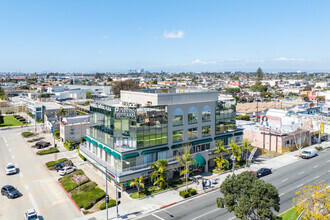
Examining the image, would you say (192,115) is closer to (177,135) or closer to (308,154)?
(177,135)

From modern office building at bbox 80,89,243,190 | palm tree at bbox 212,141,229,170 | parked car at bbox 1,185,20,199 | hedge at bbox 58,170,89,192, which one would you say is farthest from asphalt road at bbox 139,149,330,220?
parked car at bbox 1,185,20,199

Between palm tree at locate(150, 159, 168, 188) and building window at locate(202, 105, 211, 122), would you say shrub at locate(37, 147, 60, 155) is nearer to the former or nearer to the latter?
palm tree at locate(150, 159, 168, 188)

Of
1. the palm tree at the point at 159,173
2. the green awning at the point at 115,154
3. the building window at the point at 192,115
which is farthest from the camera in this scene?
the building window at the point at 192,115

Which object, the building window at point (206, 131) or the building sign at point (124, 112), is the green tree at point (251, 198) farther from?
the building window at point (206, 131)

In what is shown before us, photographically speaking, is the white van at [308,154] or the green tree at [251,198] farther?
the white van at [308,154]

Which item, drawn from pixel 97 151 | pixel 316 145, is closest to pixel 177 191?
pixel 97 151

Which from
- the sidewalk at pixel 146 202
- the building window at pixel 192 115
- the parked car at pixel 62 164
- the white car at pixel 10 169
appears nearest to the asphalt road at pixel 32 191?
the white car at pixel 10 169
